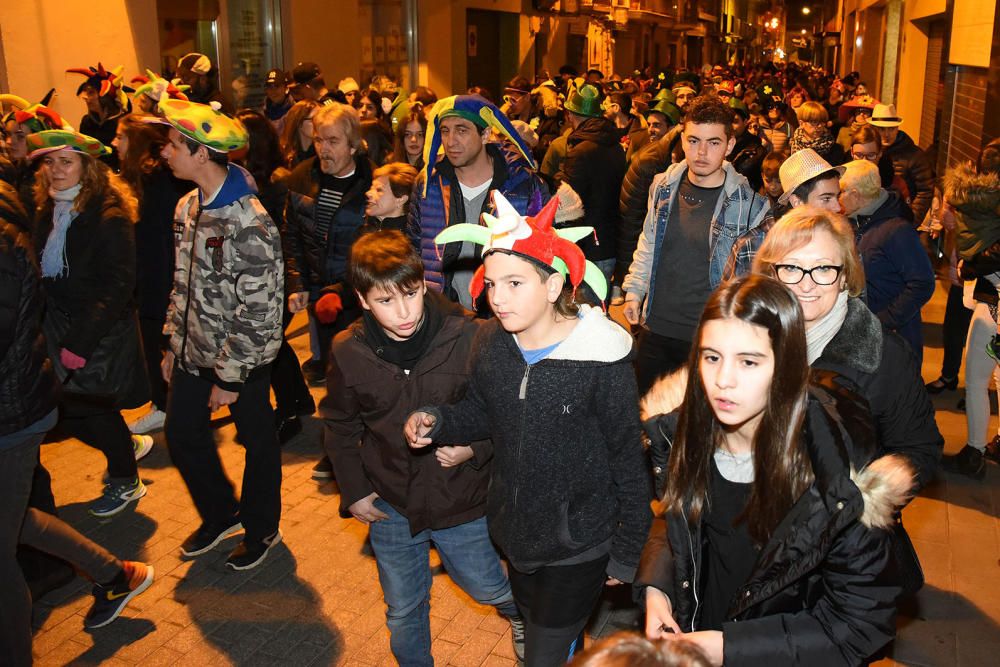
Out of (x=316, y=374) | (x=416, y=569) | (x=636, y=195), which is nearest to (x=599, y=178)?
(x=636, y=195)

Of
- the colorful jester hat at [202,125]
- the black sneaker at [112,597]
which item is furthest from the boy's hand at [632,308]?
the black sneaker at [112,597]

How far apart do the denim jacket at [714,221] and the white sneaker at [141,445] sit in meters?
3.41

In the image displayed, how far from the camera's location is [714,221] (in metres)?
4.80

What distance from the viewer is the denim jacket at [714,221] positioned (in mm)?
4770

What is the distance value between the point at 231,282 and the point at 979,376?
4.54 metres

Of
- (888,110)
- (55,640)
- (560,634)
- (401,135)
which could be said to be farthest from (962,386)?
(55,640)

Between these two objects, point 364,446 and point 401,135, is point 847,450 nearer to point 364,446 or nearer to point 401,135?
point 364,446

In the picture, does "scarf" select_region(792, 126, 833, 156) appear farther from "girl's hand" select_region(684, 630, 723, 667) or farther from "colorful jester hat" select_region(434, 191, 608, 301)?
"girl's hand" select_region(684, 630, 723, 667)

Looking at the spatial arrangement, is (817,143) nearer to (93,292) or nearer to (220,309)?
(220,309)

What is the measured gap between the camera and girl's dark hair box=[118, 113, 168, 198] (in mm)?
5582

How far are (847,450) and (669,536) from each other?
21.9 inches

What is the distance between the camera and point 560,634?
3.08m

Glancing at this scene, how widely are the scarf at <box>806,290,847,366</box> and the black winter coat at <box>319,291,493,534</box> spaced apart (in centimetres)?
114

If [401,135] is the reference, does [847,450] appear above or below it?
below
